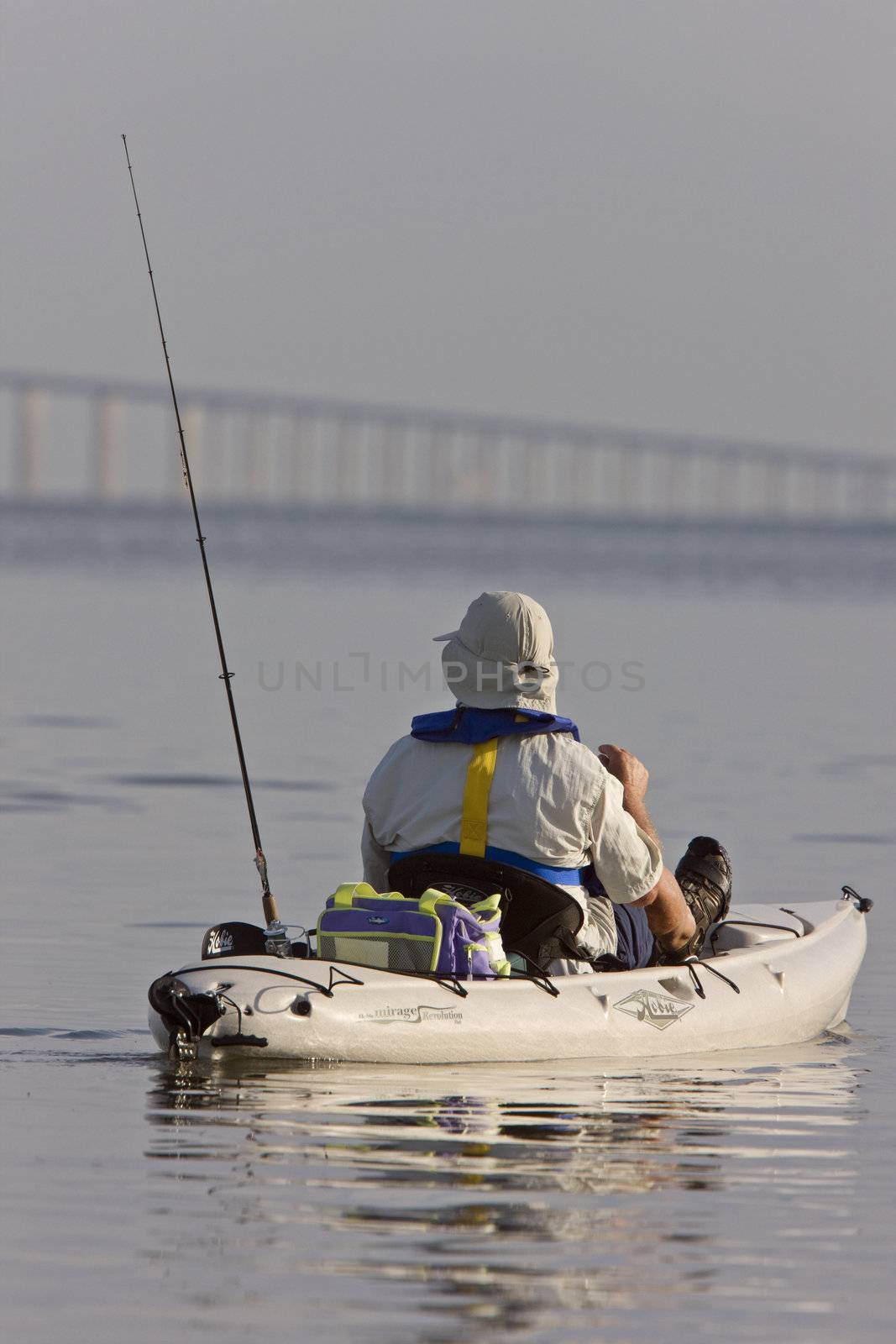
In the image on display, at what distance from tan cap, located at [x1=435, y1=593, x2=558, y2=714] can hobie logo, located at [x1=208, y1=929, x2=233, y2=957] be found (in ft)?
3.07

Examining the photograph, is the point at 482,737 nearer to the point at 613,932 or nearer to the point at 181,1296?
the point at 613,932

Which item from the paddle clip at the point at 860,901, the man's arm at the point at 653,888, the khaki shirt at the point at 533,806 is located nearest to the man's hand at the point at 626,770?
the man's arm at the point at 653,888

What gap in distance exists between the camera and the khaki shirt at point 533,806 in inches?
255

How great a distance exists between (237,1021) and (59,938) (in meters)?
2.76

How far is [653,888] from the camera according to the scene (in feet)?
22.4

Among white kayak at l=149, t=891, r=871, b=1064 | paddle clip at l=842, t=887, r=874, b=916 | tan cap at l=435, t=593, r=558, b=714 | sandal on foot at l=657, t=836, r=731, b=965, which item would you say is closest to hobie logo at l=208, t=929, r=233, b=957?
white kayak at l=149, t=891, r=871, b=1064

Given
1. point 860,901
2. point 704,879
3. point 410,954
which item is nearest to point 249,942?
point 410,954

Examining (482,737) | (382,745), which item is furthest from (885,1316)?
(382,745)

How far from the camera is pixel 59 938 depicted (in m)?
9.02

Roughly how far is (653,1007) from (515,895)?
→ 67 cm

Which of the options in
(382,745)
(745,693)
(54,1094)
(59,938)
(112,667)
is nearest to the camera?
(54,1094)

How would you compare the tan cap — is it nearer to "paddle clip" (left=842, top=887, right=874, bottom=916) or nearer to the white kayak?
the white kayak

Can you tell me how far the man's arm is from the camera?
684 cm

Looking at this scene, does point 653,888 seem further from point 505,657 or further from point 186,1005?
point 186,1005
